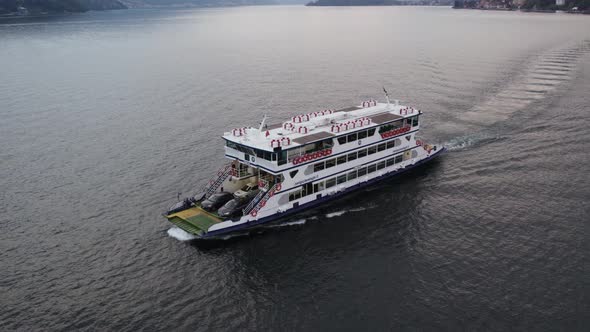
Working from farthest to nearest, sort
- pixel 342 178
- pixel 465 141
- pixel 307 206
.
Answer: pixel 465 141
pixel 342 178
pixel 307 206

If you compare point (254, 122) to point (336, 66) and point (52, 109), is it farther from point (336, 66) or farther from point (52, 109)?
point (336, 66)

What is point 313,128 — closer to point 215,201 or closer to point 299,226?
point 299,226

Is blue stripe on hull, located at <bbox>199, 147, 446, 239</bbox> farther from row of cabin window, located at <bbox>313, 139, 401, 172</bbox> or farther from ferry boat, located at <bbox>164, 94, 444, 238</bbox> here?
row of cabin window, located at <bbox>313, 139, 401, 172</bbox>

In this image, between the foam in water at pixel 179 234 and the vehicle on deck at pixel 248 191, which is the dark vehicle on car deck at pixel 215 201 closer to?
the vehicle on deck at pixel 248 191

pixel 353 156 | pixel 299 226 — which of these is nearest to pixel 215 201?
pixel 299 226

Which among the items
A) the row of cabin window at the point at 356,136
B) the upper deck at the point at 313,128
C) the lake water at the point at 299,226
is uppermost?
the upper deck at the point at 313,128

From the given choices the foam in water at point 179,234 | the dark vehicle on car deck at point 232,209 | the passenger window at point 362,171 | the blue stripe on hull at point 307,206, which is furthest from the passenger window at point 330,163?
the foam in water at point 179,234
